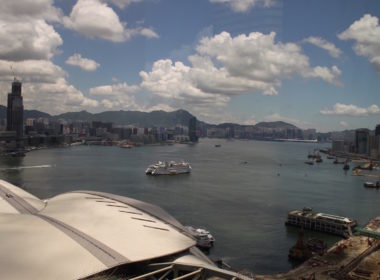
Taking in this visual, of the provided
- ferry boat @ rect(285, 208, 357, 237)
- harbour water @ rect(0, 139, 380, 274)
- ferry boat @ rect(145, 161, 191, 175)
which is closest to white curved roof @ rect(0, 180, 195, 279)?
harbour water @ rect(0, 139, 380, 274)

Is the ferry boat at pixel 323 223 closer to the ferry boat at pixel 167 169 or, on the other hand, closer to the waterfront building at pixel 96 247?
the waterfront building at pixel 96 247

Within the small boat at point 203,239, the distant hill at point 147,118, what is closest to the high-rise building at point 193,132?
the distant hill at point 147,118

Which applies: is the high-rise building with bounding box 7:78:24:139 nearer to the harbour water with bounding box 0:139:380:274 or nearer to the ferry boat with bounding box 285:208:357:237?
the harbour water with bounding box 0:139:380:274

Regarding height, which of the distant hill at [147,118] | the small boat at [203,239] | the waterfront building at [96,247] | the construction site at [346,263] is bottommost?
the construction site at [346,263]

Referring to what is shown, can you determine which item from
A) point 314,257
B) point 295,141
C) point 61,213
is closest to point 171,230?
point 61,213

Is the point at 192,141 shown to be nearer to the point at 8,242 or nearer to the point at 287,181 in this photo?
the point at 287,181

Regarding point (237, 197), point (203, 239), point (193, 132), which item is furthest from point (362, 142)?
point (203, 239)

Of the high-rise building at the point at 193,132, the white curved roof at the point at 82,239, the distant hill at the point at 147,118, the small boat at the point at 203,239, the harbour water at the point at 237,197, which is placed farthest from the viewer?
the distant hill at the point at 147,118
